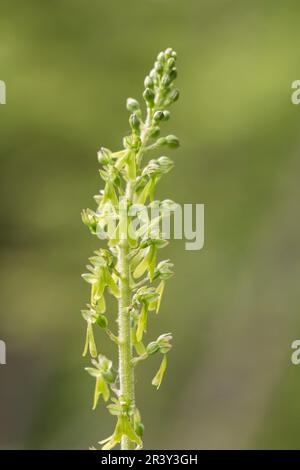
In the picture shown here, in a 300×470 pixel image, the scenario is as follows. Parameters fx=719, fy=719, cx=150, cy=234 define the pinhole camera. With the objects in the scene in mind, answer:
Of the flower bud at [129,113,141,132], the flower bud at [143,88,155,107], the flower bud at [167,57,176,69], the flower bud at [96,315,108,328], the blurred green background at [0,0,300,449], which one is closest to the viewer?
the flower bud at [96,315,108,328]

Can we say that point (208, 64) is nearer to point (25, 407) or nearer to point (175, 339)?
point (175, 339)

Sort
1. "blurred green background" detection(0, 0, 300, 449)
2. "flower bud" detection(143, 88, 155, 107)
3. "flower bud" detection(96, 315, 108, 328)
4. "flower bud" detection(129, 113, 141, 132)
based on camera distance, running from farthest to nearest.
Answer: "blurred green background" detection(0, 0, 300, 449) < "flower bud" detection(143, 88, 155, 107) < "flower bud" detection(129, 113, 141, 132) < "flower bud" detection(96, 315, 108, 328)

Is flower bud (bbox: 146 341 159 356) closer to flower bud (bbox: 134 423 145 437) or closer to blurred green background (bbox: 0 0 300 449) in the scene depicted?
flower bud (bbox: 134 423 145 437)

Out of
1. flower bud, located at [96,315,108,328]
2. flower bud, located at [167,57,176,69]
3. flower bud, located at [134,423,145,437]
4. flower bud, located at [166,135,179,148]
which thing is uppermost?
flower bud, located at [167,57,176,69]

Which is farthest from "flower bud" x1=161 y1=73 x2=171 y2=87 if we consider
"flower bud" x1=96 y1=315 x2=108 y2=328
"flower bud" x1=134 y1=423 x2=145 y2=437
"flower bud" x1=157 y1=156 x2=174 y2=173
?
"flower bud" x1=134 y1=423 x2=145 y2=437

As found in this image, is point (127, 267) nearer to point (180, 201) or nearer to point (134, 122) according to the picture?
point (134, 122)

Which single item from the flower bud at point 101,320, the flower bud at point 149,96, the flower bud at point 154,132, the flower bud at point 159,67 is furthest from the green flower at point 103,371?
the flower bud at point 159,67

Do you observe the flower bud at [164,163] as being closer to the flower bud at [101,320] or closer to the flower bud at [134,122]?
the flower bud at [134,122]

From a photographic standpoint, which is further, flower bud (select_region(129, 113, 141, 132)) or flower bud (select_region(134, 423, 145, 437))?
flower bud (select_region(129, 113, 141, 132))

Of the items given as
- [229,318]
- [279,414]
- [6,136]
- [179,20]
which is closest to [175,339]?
[229,318]
